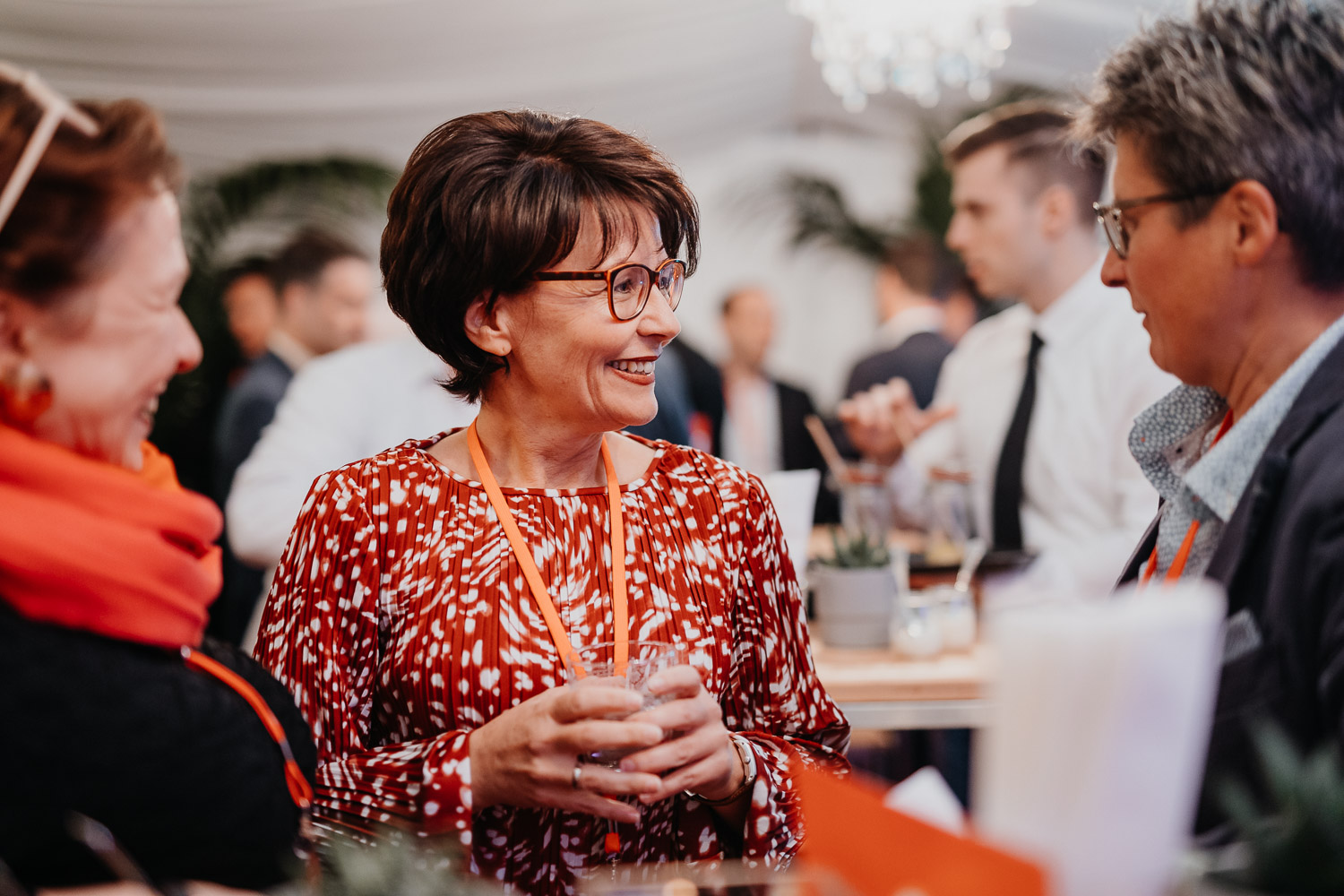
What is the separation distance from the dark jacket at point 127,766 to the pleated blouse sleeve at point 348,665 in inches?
12.7

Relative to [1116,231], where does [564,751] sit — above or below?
below

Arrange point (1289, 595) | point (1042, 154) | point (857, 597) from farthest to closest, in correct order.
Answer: point (1042, 154) < point (857, 597) < point (1289, 595)

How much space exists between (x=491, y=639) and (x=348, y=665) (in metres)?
0.20

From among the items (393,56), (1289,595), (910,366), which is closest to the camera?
(1289,595)

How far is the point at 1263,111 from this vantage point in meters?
1.10

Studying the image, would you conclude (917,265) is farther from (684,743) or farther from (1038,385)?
(684,743)

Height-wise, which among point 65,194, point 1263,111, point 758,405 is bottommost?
point 758,405

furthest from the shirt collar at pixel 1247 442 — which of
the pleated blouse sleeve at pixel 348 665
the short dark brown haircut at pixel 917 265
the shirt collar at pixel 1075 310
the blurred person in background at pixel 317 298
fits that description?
the short dark brown haircut at pixel 917 265

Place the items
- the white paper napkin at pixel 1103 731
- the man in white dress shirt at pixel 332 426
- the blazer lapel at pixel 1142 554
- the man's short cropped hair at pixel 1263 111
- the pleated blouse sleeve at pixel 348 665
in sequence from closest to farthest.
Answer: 1. the white paper napkin at pixel 1103 731
2. the man's short cropped hair at pixel 1263 111
3. the pleated blouse sleeve at pixel 348 665
4. the blazer lapel at pixel 1142 554
5. the man in white dress shirt at pixel 332 426

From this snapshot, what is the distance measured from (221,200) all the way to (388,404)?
4.80 m

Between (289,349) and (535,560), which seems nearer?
(535,560)

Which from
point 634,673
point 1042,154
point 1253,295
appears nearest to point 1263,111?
point 1253,295

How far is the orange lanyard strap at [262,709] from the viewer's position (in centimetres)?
104

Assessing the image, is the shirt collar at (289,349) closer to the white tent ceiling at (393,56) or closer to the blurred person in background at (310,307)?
the blurred person in background at (310,307)
